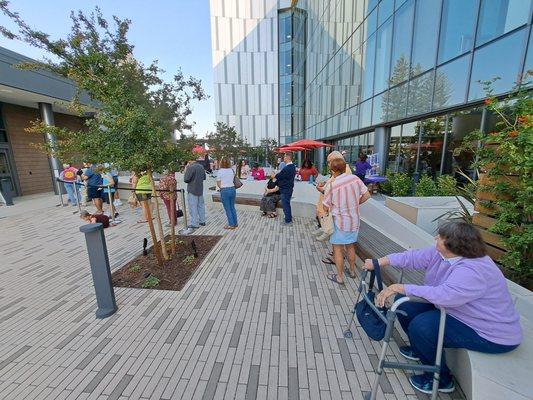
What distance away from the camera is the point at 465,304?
1799 mm

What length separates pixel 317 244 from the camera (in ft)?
17.4

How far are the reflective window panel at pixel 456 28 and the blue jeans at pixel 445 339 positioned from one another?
713 centimetres

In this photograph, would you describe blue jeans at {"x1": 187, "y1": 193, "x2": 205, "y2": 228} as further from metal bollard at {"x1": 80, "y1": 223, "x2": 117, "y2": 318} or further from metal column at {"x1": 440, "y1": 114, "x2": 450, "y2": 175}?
metal column at {"x1": 440, "y1": 114, "x2": 450, "y2": 175}

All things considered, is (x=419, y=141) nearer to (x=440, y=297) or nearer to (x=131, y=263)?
(x=440, y=297)

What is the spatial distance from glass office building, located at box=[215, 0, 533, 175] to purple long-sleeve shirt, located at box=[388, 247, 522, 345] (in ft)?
7.98

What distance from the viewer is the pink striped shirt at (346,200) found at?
3.44 metres

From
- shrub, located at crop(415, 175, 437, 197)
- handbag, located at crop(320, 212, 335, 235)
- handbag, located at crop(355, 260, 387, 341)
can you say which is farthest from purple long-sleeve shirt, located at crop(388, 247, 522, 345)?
shrub, located at crop(415, 175, 437, 197)

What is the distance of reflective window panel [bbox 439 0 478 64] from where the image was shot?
6.09 meters

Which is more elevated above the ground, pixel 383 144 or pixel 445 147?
pixel 383 144

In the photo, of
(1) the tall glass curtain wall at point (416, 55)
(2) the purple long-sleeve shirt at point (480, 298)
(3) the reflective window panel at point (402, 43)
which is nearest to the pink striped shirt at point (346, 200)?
(2) the purple long-sleeve shirt at point (480, 298)

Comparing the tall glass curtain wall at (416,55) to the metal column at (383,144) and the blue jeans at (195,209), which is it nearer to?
the metal column at (383,144)

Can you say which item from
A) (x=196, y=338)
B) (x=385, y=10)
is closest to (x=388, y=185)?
(x=385, y=10)

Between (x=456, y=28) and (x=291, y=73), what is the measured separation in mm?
29304

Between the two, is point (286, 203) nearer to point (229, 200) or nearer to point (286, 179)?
point (286, 179)
